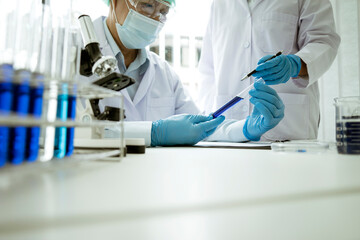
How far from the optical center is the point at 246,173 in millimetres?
416

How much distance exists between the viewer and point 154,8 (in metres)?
1.42

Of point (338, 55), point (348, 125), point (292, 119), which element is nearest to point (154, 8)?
point (292, 119)

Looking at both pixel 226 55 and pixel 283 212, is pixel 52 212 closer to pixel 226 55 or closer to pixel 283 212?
pixel 283 212

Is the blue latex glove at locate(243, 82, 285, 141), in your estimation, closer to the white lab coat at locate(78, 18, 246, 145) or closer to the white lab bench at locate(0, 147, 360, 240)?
the white lab coat at locate(78, 18, 246, 145)

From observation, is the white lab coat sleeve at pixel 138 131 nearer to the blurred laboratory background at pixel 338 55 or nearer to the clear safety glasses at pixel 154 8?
the clear safety glasses at pixel 154 8

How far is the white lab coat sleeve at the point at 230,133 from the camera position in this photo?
1.29 metres

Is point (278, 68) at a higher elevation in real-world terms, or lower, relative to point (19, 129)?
higher

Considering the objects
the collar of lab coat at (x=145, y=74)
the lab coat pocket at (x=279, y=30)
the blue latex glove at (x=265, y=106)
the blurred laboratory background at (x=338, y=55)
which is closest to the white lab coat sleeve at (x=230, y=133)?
the blue latex glove at (x=265, y=106)

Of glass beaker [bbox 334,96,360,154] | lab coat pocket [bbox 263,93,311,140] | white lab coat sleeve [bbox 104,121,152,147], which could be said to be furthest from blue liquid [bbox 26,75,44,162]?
lab coat pocket [bbox 263,93,311,140]

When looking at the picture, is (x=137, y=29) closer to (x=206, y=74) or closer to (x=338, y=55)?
(x=206, y=74)

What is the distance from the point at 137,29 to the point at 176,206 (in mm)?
1335

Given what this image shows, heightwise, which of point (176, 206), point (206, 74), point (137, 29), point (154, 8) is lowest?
point (176, 206)

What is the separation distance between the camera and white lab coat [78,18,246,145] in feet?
4.40

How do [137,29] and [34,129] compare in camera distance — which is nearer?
[34,129]
